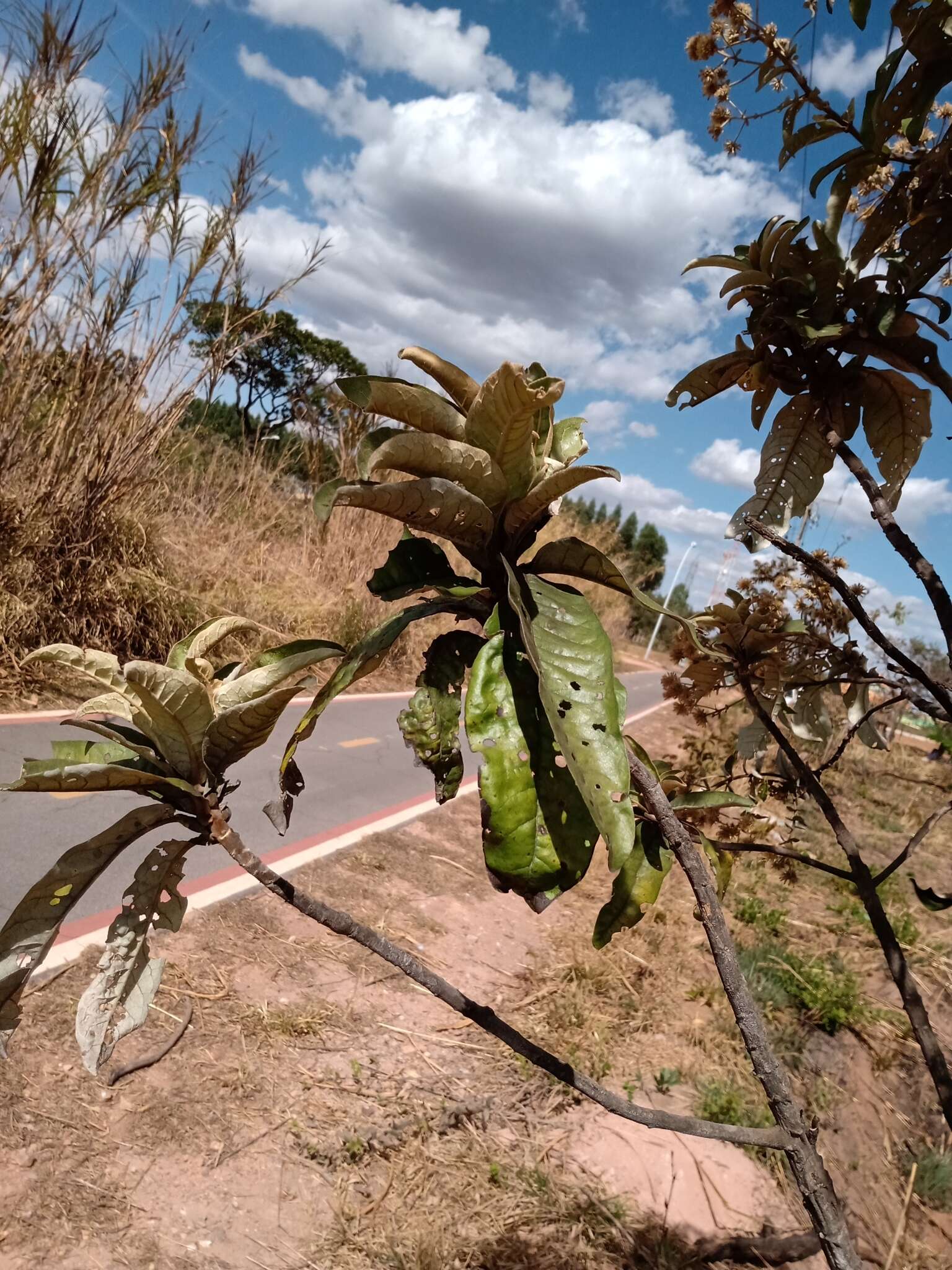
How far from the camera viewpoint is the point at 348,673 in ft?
1.79

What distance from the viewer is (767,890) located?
4660mm

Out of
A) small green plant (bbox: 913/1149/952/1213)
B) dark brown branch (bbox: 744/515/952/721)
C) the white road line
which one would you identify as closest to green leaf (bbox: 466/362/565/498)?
dark brown branch (bbox: 744/515/952/721)

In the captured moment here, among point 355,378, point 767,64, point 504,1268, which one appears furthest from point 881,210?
point 504,1268

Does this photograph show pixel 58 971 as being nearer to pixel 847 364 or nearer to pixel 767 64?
pixel 847 364

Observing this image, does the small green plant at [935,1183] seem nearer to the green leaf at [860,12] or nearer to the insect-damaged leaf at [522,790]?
the insect-damaged leaf at [522,790]

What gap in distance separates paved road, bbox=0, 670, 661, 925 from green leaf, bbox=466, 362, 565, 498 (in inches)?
93.8

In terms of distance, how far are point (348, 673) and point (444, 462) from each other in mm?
173

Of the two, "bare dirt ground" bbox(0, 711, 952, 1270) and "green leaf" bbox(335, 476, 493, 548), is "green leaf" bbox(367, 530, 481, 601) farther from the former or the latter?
"bare dirt ground" bbox(0, 711, 952, 1270)

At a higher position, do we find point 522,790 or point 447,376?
point 447,376

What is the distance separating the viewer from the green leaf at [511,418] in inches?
21.0

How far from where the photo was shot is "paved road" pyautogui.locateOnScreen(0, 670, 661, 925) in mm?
2869

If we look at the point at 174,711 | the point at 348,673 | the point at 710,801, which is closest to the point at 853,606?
the point at 710,801

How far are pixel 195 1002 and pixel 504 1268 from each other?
46.2 inches

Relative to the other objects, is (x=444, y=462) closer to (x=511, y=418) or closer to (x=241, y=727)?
(x=511, y=418)
